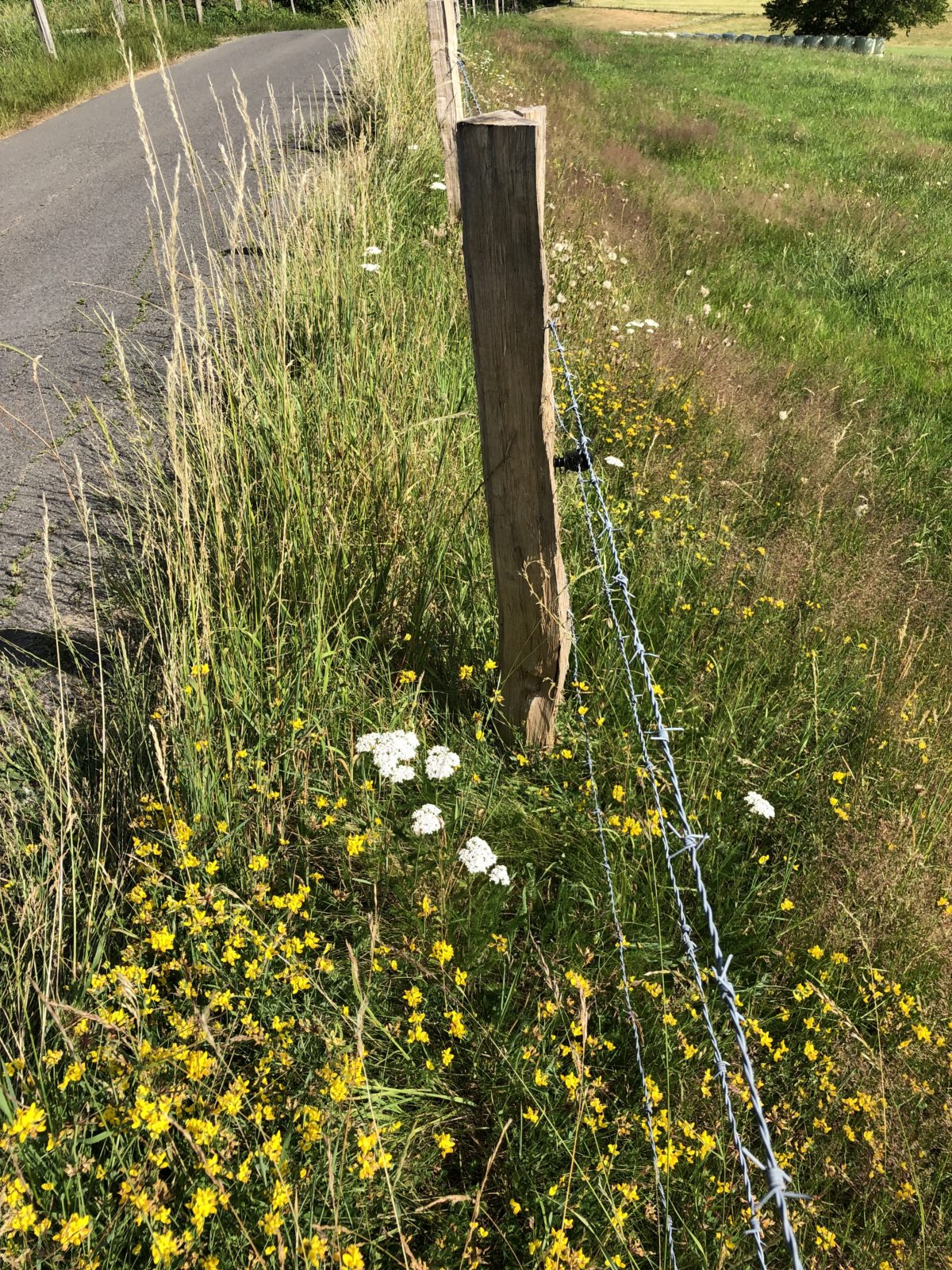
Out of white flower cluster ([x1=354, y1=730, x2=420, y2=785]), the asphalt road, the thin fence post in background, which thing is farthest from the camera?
the thin fence post in background

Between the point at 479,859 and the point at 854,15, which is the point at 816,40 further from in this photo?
the point at 479,859

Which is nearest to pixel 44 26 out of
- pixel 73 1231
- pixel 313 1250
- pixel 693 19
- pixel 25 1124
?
pixel 25 1124

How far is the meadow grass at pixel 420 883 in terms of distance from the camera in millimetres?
1444

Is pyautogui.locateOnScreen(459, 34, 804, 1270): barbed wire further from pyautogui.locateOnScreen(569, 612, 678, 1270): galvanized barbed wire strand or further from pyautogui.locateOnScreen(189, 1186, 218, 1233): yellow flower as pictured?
pyautogui.locateOnScreen(189, 1186, 218, 1233): yellow flower

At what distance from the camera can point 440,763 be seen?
1.97 meters

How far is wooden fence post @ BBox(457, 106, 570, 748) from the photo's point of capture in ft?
5.23

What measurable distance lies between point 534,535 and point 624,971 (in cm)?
103

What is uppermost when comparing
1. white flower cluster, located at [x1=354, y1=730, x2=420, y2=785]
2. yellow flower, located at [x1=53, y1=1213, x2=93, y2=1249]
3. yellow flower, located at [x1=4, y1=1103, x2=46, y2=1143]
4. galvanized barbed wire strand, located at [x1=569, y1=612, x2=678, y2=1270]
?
yellow flower, located at [x1=4, y1=1103, x2=46, y2=1143]

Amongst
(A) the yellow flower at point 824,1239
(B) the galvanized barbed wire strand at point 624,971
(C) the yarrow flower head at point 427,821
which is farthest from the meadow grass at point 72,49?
(A) the yellow flower at point 824,1239

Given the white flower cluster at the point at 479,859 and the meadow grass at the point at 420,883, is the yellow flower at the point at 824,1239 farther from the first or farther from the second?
the white flower cluster at the point at 479,859

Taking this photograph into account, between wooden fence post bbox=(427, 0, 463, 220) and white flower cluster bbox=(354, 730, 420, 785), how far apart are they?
4.08 meters

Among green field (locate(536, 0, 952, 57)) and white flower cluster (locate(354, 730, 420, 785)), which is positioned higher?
green field (locate(536, 0, 952, 57))

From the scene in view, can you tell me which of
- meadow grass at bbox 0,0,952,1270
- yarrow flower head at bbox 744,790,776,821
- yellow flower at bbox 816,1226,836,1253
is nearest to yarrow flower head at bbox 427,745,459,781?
meadow grass at bbox 0,0,952,1270

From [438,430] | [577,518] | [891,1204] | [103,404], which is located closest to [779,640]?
[577,518]
